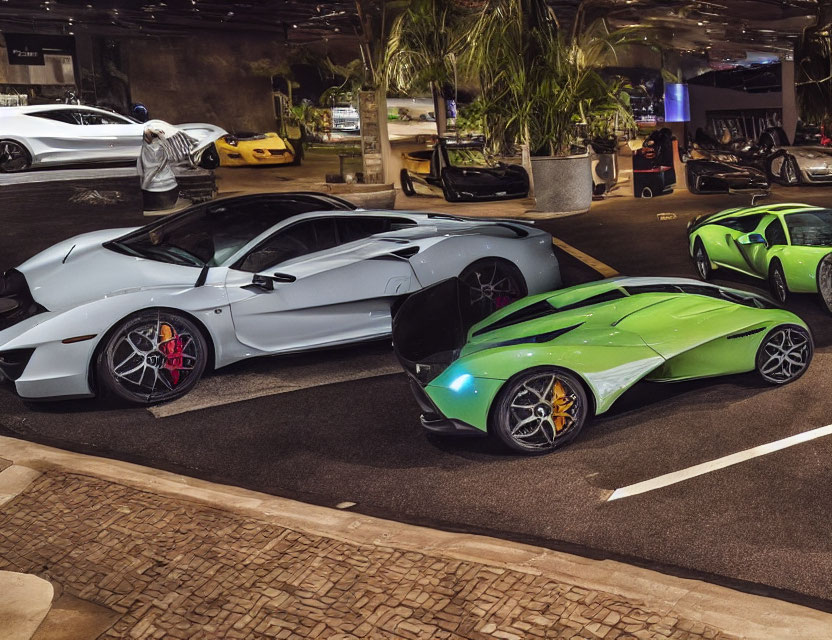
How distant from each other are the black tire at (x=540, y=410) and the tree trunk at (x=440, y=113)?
58.8 feet

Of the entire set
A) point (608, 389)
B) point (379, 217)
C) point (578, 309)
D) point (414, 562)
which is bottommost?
point (414, 562)

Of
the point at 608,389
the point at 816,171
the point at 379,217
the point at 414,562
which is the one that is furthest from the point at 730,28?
the point at 414,562

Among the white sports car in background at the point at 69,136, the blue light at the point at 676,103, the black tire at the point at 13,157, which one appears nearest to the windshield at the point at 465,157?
the white sports car in background at the point at 69,136

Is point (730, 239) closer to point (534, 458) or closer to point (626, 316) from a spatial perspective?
point (626, 316)

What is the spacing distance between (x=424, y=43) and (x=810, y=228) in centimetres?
1308

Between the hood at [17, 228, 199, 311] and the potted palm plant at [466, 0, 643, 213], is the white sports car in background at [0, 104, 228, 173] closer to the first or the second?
the potted palm plant at [466, 0, 643, 213]

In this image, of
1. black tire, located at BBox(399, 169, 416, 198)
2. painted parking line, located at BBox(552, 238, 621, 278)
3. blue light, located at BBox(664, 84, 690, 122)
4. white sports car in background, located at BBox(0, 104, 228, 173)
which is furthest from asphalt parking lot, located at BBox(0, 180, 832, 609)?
blue light, located at BBox(664, 84, 690, 122)

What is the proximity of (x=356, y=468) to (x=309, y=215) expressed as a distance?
289 cm

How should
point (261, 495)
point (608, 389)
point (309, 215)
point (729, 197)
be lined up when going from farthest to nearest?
point (729, 197), point (309, 215), point (608, 389), point (261, 495)

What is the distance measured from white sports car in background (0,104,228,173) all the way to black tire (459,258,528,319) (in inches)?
383

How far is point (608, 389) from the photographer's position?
5.68m

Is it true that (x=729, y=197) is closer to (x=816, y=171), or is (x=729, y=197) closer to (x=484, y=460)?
(x=816, y=171)

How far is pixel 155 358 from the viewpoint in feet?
22.9

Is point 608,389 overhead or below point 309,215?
below
